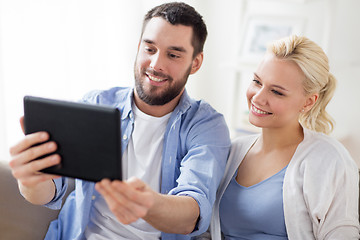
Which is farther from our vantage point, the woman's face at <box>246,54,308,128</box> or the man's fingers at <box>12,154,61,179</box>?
the woman's face at <box>246,54,308,128</box>

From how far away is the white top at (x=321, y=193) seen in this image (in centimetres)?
127

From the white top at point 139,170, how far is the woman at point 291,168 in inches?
9.4

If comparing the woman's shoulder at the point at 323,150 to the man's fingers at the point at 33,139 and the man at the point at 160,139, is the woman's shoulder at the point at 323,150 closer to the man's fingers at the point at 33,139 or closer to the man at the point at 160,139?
the man at the point at 160,139

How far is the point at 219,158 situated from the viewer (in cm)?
144

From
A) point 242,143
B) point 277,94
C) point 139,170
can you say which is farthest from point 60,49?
point 277,94

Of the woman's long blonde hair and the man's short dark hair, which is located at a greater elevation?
the man's short dark hair

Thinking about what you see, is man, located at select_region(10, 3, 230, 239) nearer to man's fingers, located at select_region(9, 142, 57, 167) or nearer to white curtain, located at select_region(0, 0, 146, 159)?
man's fingers, located at select_region(9, 142, 57, 167)

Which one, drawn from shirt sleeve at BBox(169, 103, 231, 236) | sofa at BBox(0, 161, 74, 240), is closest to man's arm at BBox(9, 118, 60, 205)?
shirt sleeve at BBox(169, 103, 231, 236)

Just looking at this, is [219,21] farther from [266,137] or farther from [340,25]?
[266,137]

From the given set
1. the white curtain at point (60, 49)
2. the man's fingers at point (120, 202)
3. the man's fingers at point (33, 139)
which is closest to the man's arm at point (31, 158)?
the man's fingers at point (33, 139)

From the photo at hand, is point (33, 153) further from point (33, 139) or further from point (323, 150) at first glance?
point (323, 150)

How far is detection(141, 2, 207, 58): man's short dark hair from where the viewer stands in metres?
1.49

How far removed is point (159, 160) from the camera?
1.50 metres

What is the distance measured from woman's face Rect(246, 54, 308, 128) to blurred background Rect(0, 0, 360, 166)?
3.76 ft
